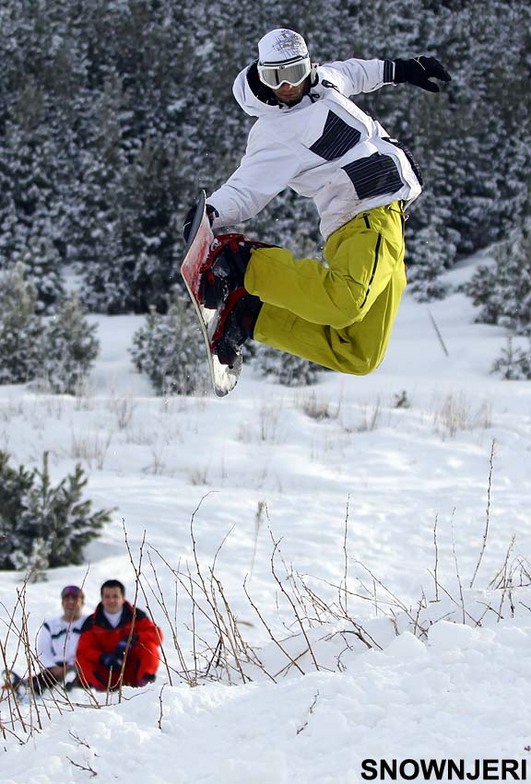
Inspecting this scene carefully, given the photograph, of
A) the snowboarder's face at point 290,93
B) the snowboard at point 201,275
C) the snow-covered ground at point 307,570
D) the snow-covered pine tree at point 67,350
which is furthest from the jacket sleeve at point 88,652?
the snow-covered pine tree at point 67,350

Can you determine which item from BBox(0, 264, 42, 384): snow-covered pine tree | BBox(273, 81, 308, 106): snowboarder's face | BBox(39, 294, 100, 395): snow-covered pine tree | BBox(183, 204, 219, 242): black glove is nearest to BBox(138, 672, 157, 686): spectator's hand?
BBox(183, 204, 219, 242): black glove

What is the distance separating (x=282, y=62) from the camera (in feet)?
14.2

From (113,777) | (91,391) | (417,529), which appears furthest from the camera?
(91,391)

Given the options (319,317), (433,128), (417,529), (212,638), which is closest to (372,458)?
(417,529)

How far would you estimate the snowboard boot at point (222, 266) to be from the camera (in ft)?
14.7

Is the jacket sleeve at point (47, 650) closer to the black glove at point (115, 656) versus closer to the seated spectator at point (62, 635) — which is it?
the seated spectator at point (62, 635)

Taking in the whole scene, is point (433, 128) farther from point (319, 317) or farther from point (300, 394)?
point (319, 317)

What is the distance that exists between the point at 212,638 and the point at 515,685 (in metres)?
4.36


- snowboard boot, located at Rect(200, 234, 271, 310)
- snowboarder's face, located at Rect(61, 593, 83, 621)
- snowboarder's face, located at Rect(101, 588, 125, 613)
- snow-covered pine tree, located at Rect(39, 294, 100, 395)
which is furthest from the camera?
snow-covered pine tree, located at Rect(39, 294, 100, 395)

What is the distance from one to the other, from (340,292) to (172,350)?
1093 cm

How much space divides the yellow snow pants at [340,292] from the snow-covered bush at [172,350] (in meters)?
9.63

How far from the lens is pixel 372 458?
1044 cm

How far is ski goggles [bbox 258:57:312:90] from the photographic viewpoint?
4316mm

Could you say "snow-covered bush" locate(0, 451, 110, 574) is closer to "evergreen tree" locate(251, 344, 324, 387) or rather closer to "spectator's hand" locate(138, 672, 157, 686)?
"spectator's hand" locate(138, 672, 157, 686)
